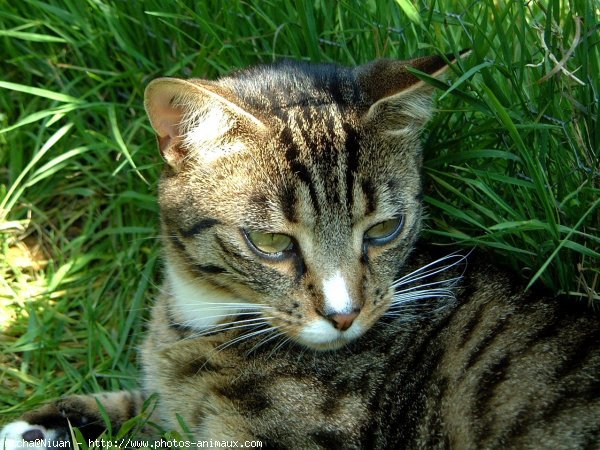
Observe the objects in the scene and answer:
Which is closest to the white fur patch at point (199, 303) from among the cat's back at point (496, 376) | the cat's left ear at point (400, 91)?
the cat's back at point (496, 376)

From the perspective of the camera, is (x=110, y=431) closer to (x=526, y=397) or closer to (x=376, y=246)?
(x=376, y=246)

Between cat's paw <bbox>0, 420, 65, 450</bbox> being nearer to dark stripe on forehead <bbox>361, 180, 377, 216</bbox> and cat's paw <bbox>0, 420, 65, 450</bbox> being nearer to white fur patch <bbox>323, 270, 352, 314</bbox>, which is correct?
white fur patch <bbox>323, 270, 352, 314</bbox>

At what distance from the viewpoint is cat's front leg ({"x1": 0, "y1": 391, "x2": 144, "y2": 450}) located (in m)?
3.21

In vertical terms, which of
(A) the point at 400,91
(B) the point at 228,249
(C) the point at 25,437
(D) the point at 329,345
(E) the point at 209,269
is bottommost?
(C) the point at 25,437

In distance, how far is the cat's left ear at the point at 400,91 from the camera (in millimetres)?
2834

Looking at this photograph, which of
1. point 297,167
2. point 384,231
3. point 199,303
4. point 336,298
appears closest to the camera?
point 336,298

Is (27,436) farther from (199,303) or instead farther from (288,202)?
(288,202)

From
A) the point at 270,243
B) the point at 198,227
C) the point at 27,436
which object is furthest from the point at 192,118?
the point at 27,436

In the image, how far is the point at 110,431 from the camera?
3246mm

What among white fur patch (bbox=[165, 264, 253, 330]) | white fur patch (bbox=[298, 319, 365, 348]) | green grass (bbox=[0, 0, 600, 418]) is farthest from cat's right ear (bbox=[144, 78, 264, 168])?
green grass (bbox=[0, 0, 600, 418])

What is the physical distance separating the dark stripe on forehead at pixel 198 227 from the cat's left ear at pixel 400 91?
0.62 meters

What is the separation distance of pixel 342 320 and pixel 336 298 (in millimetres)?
72

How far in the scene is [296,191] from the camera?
2.82m

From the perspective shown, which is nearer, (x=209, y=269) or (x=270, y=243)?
(x=270, y=243)
